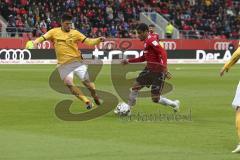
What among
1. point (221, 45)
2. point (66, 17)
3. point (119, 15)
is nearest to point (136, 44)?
point (119, 15)

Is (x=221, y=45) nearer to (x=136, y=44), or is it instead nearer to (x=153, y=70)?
(x=136, y=44)

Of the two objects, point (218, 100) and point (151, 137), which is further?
point (218, 100)

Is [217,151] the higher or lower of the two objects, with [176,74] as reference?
higher

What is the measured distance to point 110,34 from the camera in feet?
161

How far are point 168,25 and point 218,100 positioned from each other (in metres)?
31.2

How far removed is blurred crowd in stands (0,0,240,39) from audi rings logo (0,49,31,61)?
10.5 ft

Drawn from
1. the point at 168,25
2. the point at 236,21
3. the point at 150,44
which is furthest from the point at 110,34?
the point at 150,44

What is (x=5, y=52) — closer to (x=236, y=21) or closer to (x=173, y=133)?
(x=236, y=21)

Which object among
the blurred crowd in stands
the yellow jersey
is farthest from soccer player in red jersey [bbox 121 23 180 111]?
the blurred crowd in stands

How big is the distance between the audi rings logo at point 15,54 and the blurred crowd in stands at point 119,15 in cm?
321

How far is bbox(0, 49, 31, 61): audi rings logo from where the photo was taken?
136 feet

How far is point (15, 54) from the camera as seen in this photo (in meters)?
41.9

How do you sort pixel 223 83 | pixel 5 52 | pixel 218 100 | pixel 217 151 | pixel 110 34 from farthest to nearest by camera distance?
pixel 110 34, pixel 5 52, pixel 223 83, pixel 218 100, pixel 217 151

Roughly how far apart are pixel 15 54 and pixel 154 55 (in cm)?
2653
